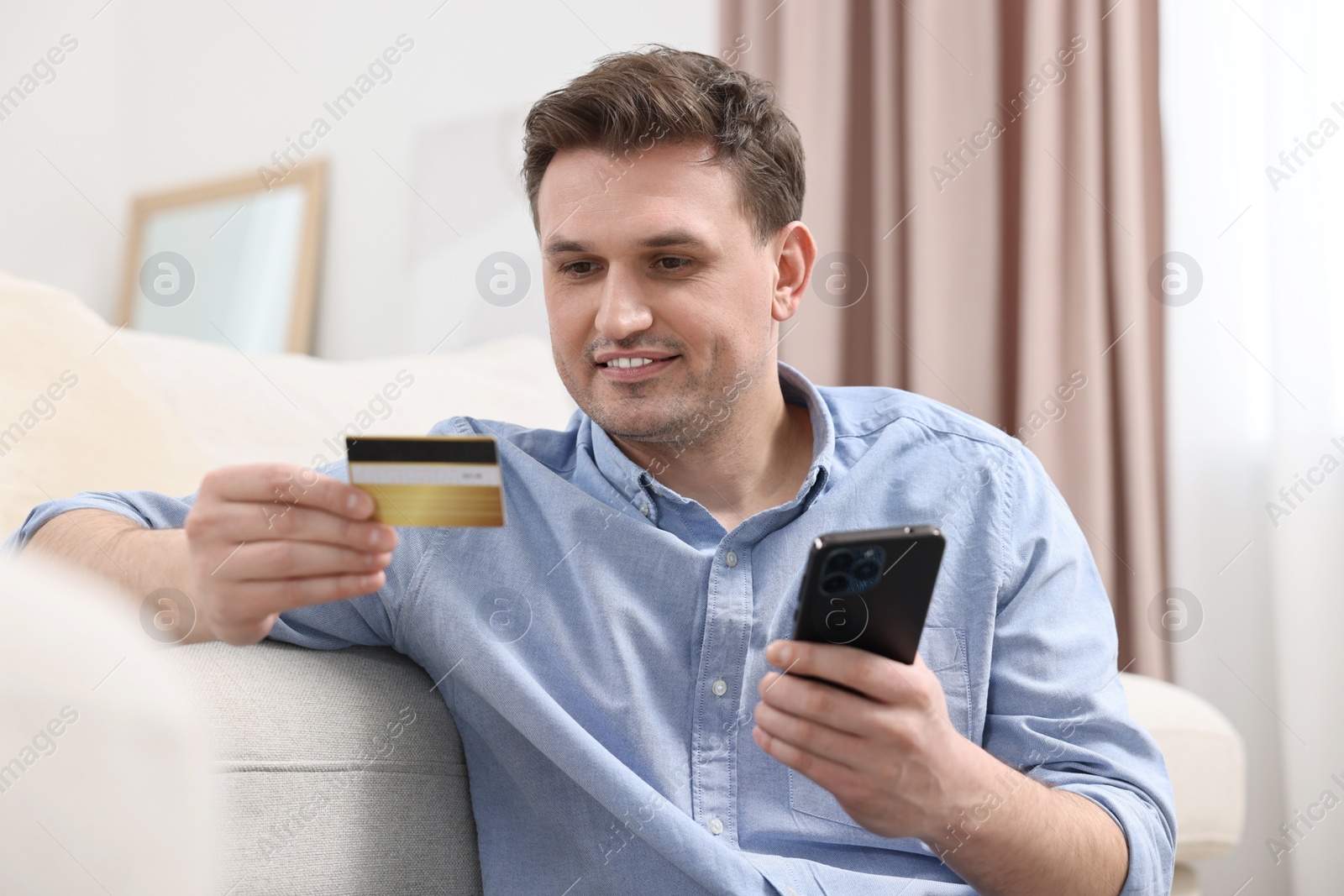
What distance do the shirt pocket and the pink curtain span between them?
101cm

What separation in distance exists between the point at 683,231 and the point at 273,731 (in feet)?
1.96

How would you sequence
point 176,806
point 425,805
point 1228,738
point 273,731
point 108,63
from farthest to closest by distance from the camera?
point 108,63 → point 1228,738 → point 425,805 → point 273,731 → point 176,806

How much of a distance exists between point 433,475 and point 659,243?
47 cm

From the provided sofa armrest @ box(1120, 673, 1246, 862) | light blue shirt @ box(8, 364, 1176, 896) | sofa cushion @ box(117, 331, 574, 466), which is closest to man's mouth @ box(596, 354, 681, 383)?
light blue shirt @ box(8, 364, 1176, 896)

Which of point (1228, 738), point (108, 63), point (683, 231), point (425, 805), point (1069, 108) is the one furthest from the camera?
point (108, 63)

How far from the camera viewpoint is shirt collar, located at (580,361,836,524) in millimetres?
1005

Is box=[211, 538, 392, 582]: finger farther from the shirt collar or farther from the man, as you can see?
the shirt collar

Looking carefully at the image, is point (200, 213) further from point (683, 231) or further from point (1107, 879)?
point (1107, 879)

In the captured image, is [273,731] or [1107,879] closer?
[273,731]

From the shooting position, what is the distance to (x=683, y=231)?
1.03 metres

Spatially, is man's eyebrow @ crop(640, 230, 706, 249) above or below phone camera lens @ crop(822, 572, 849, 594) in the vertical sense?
above

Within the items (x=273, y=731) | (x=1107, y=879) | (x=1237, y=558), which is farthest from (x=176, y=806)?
(x=1237, y=558)

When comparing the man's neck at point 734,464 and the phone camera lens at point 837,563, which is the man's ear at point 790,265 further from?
the phone camera lens at point 837,563

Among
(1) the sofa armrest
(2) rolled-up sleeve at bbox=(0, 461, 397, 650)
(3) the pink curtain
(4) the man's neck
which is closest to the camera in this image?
(2) rolled-up sleeve at bbox=(0, 461, 397, 650)
